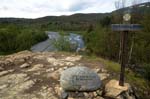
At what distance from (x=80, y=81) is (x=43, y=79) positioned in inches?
57.0

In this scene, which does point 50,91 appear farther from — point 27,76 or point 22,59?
point 22,59

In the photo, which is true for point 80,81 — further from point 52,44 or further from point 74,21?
point 74,21

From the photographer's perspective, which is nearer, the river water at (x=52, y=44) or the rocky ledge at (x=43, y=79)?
the rocky ledge at (x=43, y=79)

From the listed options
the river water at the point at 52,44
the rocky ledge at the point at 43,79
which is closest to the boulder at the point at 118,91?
the rocky ledge at the point at 43,79

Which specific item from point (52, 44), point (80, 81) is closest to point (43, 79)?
point (80, 81)

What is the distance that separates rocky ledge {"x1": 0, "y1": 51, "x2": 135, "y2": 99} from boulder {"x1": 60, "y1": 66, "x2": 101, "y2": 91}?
130 millimetres

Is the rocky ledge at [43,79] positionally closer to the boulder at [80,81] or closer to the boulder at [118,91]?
the boulder at [118,91]

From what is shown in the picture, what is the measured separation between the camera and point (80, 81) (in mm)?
5883

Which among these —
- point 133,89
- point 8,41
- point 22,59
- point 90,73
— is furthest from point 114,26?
point 8,41

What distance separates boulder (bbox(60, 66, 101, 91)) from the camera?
Answer: 5.87 m

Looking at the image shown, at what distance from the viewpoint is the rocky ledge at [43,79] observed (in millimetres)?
5902

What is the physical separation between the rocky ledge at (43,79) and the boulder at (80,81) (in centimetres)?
13

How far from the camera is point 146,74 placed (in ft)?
39.0

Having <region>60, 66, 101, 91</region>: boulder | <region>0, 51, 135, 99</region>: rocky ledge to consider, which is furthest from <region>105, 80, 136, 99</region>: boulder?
<region>60, 66, 101, 91</region>: boulder
